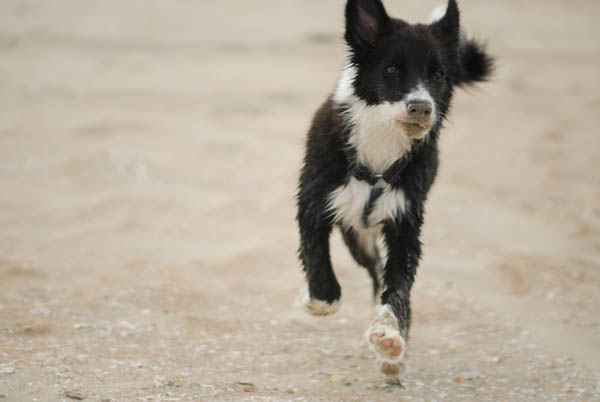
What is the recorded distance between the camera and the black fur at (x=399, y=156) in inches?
156

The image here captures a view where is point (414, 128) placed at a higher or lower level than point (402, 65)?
lower

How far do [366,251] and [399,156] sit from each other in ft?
3.04

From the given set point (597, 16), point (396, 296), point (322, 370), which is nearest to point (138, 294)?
point (322, 370)

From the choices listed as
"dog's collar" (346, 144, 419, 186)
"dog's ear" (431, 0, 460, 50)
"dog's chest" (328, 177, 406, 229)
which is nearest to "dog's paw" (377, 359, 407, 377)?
"dog's chest" (328, 177, 406, 229)

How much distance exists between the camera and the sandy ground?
14.4 feet

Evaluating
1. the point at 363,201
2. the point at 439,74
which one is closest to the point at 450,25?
the point at 439,74

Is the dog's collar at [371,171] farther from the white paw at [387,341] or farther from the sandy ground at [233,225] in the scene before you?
the sandy ground at [233,225]

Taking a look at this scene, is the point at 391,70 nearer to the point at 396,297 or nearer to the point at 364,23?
the point at 364,23

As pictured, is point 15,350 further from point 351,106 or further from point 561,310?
point 561,310

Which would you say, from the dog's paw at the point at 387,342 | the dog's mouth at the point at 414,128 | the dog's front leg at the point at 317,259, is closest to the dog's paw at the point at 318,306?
the dog's front leg at the point at 317,259

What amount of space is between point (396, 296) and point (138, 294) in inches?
83.4

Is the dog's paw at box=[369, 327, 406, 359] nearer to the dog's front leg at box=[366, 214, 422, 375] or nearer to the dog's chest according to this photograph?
the dog's front leg at box=[366, 214, 422, 375]

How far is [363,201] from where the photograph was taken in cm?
424

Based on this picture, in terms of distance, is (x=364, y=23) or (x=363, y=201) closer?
(x=364, y=23)
